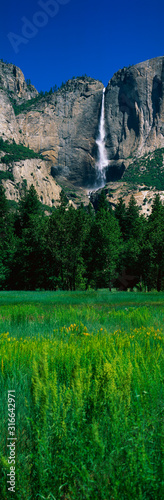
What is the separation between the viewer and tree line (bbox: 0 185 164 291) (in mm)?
47422

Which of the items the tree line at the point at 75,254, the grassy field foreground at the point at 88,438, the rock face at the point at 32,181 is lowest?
the grassy field foreground at the point at 88,438

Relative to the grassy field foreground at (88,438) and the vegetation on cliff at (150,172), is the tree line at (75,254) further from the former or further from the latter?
the vegetation on cliff at (150,172)

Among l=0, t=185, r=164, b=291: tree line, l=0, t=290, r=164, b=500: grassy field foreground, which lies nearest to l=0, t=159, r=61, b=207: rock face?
l=0, t=185, r=164, b=291: tree line

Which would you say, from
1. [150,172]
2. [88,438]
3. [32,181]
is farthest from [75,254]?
[150,172]

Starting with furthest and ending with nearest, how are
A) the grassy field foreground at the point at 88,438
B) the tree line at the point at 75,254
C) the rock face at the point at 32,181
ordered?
the rock face at the point at 32,181 < the tree line at the point at 75,254 < the grassy field foreground at the point at 88,438

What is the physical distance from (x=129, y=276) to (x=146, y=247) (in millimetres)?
16646

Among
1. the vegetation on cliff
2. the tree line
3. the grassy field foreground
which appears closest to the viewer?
the grassy field foreground

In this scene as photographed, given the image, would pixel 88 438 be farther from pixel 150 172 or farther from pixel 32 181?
pixel 150 172

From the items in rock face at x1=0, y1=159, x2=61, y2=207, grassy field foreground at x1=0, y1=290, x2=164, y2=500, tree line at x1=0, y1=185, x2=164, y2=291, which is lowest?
grassy field foreground at x1=0, y1=290, x2=164, y2=500

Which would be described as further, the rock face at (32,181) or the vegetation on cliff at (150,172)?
the vegetation on cliff at (150,172)

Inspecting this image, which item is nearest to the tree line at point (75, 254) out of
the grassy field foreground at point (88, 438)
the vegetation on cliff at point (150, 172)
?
the grassy field foreground at point (88, 438)

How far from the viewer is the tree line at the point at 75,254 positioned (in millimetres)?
47422

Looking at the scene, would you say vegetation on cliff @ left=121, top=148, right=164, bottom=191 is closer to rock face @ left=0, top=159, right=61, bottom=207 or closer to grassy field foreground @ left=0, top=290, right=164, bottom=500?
rock face @ left=0, top=159, right=61, bottom=207

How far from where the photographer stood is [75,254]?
4712cm
